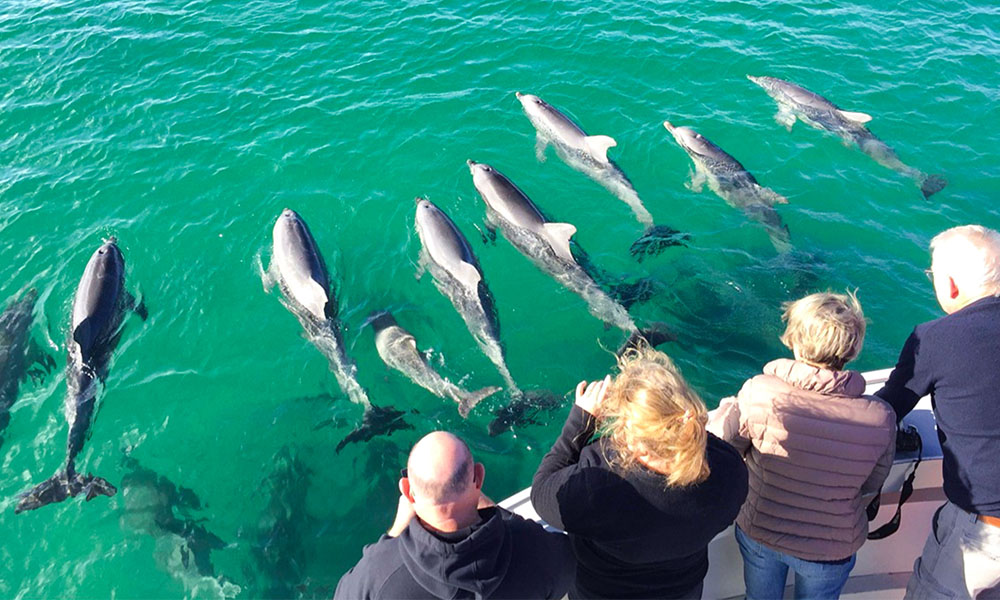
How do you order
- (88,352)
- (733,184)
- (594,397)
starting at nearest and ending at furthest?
(594,397)
(88,352)
(733,184)

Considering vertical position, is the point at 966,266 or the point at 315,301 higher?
the point at 966,266

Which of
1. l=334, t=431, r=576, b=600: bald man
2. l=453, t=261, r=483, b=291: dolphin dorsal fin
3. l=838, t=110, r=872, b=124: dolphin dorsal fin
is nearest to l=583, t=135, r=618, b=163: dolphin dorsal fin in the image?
l=453, t=261, r=483, b=291: dolphin dorsal fin

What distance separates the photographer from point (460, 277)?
10211 millimetres

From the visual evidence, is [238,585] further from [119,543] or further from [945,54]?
[945,54]

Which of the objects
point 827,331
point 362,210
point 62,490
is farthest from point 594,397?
A: point 362,210

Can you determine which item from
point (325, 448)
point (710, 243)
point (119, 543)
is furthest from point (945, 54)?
point (119, 543)

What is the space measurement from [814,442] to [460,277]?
6.84 m

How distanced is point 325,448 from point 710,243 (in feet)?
23.5

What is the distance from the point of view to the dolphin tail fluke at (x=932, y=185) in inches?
476

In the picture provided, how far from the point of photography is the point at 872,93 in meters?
14.7

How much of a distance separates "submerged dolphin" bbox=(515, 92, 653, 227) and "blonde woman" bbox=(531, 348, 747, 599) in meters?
8.59

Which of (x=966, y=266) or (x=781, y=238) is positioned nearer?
(x=966, y=266)

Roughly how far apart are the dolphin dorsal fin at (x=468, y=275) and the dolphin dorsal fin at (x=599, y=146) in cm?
395

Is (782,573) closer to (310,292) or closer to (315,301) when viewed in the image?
(315,301)
